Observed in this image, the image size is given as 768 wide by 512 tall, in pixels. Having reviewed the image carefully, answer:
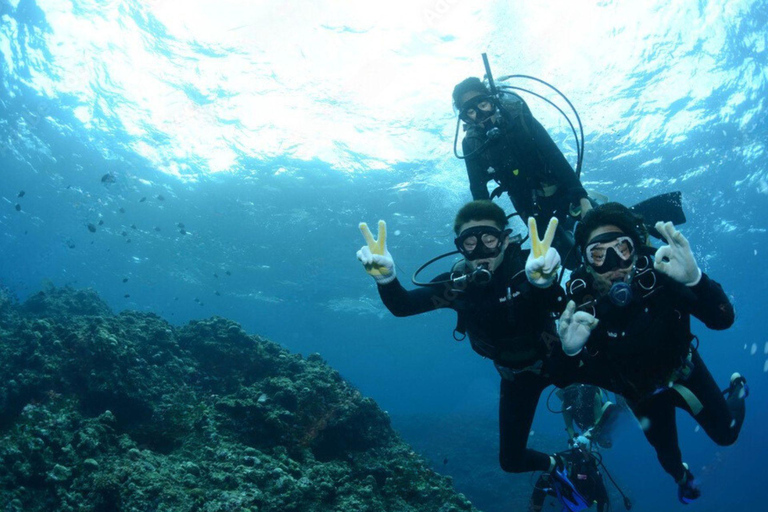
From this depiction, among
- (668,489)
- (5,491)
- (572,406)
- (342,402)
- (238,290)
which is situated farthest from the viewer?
(668,489)

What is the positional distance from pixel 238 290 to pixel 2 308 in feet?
91.3

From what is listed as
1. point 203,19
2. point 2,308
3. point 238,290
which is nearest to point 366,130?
point 203,19

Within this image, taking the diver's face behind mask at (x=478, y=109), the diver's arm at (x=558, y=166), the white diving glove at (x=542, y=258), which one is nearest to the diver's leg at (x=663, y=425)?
the white diving glove at (x=542, y=258)

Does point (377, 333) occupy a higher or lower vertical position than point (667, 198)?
higher

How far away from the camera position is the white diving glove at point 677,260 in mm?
3346

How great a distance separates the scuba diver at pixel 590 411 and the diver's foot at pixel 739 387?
420 centimetres

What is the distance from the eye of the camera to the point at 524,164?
5785mm

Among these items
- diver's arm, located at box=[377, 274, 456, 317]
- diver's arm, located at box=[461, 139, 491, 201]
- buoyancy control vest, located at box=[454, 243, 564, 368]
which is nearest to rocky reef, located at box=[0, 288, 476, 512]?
diver's arm, located at box=[377, 274, 456, 317]

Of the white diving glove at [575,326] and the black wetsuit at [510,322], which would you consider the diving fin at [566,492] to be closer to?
the black wetsuit at [510,322]

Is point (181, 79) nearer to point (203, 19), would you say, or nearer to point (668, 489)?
point (203, 19)

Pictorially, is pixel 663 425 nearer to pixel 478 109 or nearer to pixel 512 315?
pixel 512 315

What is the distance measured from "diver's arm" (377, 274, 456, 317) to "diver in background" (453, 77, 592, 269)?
2.03 meters

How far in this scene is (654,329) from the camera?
3688mm

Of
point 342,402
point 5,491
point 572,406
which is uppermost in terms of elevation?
point 572,406
